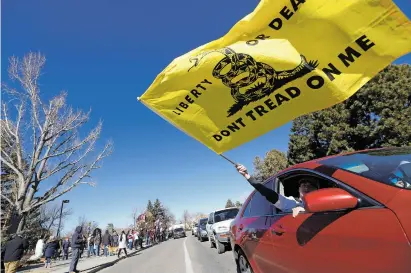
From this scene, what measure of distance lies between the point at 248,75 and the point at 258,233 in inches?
76.2

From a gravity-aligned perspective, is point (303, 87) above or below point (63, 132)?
below

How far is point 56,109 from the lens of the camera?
81.8 feet

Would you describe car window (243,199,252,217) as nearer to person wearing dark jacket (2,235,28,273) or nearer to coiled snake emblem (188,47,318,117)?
coiled snake emblem (188,47,318,117)

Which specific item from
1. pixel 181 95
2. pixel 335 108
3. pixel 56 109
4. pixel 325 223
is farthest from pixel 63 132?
pixel 325 223

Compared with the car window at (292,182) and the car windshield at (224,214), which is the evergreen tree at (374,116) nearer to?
the car windshield at (224,214)

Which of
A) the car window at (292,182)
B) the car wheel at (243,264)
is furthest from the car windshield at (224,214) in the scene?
the car window at (292,182)

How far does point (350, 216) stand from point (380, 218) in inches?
9.5

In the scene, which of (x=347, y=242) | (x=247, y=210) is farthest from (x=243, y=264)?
(x=347, y=242)

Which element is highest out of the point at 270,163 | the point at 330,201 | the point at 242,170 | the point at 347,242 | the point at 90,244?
the point at 270,163

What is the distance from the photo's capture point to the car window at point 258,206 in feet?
13.4

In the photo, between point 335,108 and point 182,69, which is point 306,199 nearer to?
point 182,69

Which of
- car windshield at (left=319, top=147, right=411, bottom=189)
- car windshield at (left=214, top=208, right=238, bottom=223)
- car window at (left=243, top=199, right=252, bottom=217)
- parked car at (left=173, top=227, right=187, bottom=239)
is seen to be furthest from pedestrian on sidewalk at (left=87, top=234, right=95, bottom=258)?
parked car at (left=173, top=227, right=187, bottom=239)

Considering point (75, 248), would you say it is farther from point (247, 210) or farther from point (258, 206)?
point (258, 206)

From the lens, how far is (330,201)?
225cm
